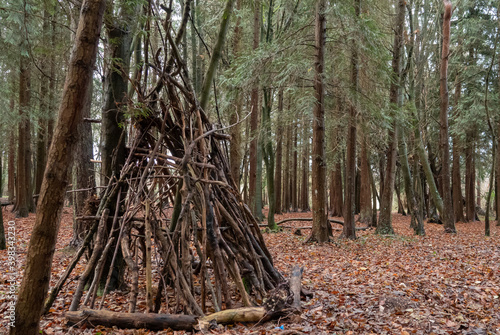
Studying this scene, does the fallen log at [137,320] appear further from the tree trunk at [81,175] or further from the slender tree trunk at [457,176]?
the slender tree trunk at [457,176]

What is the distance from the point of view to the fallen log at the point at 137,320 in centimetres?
322

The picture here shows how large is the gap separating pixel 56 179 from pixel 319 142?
708 centimetres

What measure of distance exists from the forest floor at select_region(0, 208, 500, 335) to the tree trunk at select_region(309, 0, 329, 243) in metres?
0.58

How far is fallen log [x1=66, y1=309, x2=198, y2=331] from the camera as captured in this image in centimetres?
322

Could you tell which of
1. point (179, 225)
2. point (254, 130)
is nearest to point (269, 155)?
point (254, 130)

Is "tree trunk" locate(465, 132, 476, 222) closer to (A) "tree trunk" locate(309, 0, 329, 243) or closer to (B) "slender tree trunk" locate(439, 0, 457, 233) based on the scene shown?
(B) "slender tree trunk" locate(439, 0, 457, 233)

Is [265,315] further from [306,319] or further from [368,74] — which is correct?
[368,74]

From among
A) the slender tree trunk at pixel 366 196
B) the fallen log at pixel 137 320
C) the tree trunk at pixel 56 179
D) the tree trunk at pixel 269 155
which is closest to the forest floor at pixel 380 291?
the fallen log at pixel 137 320

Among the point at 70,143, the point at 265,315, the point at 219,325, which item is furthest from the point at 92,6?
the point at 265,315

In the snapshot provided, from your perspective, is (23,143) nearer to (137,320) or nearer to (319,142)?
(319,142)

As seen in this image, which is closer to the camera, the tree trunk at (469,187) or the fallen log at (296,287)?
the fallen log at (296,287)

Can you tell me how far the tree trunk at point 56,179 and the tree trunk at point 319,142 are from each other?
686 cm

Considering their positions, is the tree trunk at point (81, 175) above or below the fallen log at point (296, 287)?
above

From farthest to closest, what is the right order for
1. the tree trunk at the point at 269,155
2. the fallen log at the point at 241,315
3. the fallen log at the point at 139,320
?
1. the tree trunk at the point at 269,155
2. the fallen log at the point at 241,315
3. the fallen log at the point at 139,320
